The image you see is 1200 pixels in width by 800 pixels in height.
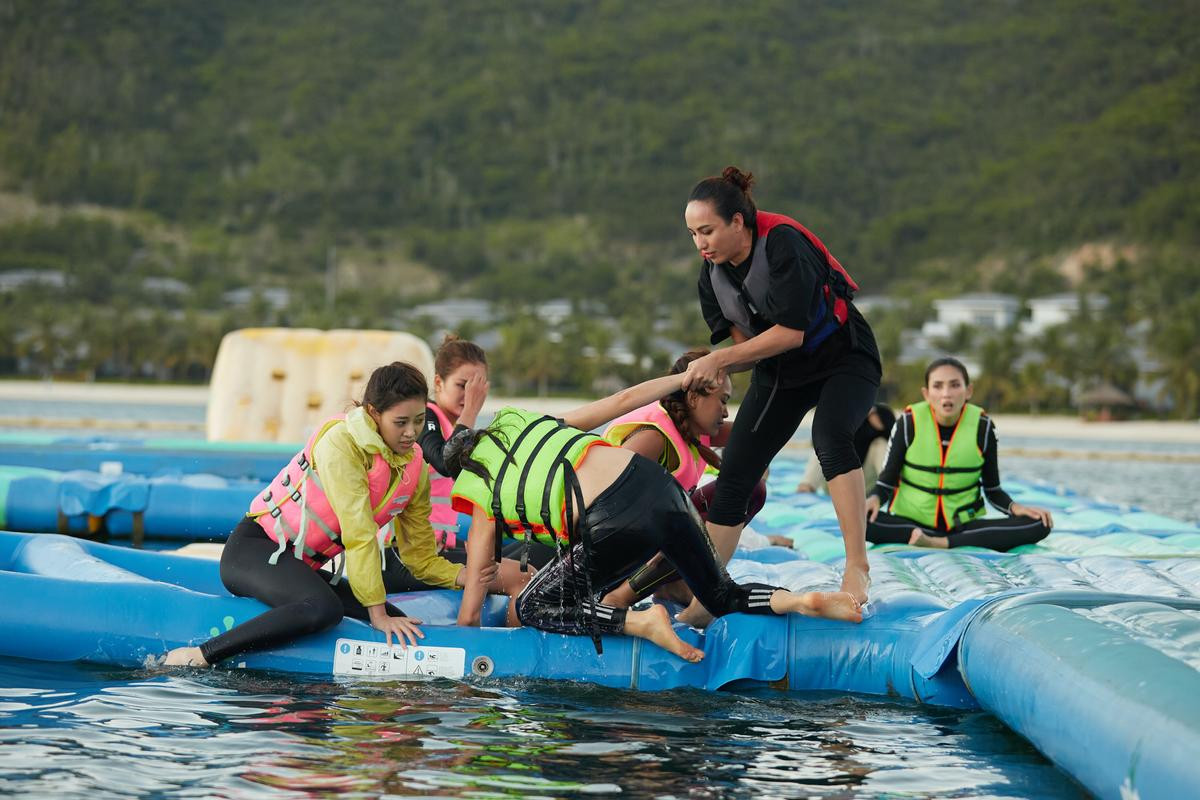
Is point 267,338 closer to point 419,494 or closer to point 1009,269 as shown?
point 419,494

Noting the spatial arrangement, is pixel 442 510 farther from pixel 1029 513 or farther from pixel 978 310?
pixel 978 310

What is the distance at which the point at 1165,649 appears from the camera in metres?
3.15

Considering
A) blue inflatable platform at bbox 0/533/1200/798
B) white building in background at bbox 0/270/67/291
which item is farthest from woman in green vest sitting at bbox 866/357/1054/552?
white building in background at bbox 0/270/67/291

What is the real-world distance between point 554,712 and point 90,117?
84.3 meters

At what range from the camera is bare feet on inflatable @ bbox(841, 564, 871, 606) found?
13.4 feet

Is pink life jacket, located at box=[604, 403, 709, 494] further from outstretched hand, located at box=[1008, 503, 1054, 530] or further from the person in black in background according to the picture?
outstretched hand, located at box=[1008, 503, 1054, 530]

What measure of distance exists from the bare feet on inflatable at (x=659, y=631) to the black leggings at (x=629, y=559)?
1.8 inches

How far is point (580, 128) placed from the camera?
83250mm

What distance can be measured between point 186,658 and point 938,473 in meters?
3.55

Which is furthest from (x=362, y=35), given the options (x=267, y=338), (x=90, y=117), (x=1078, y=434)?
(x=267, y=338)

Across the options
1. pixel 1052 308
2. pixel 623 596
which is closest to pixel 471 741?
pixel 623 596

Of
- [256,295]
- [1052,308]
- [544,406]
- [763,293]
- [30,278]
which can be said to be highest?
[30,278]

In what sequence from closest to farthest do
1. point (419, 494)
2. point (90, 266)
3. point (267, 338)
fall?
point (419, 494) < point (267, 338) < point (90, 266)

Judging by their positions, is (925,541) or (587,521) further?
(925,541)
